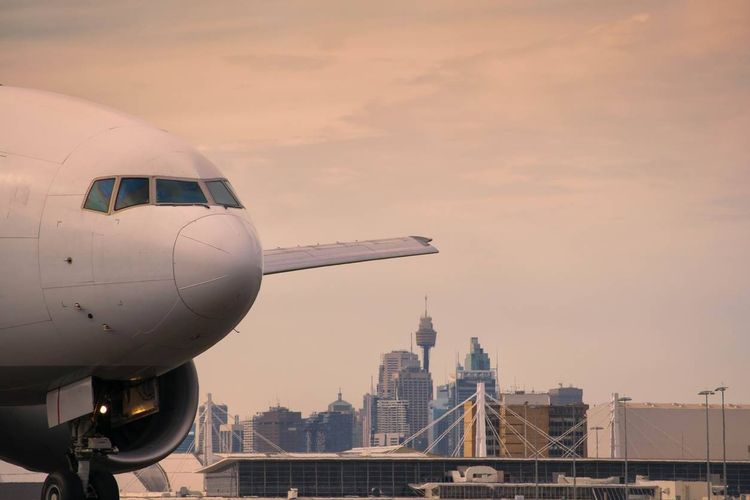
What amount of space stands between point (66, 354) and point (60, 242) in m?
1.68

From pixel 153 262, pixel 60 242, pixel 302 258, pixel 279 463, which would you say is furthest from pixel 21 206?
pixel 279 463

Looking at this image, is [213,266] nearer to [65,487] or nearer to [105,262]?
[105,262]

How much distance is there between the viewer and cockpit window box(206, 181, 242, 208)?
22656mm

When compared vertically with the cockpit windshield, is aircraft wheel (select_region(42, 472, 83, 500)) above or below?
below

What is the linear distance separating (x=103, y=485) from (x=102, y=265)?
406 cm

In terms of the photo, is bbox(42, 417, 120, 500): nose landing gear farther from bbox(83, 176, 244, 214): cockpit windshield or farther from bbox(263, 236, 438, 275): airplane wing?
bbox(263, 236, 438, 275): airplane wing

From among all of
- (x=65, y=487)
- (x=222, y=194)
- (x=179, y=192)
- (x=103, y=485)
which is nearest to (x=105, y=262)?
(x=179, y=192)

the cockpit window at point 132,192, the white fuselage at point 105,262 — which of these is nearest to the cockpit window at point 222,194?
the white fuselage at point 105,262

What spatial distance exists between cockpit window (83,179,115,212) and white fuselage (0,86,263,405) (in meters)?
0.09

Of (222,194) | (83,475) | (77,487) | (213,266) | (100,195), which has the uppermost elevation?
(222,194)

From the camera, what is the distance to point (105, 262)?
21719mm

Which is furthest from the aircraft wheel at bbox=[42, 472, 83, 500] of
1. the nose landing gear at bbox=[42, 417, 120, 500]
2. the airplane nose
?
the airplane nose

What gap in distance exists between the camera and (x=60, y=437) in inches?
1053

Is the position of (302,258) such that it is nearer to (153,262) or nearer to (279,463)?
(153,262)
